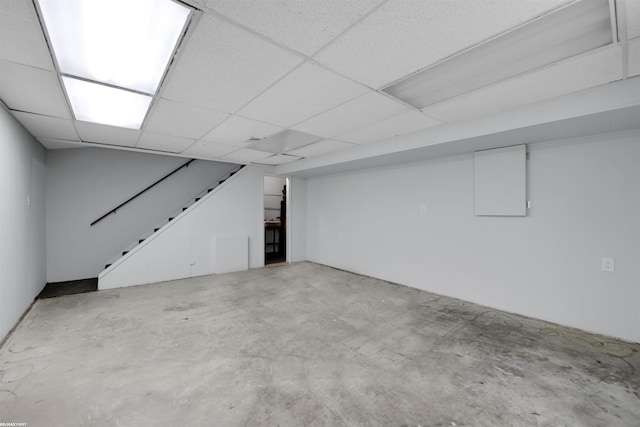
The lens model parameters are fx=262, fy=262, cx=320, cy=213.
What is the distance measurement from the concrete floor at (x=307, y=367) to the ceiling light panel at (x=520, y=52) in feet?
7.68

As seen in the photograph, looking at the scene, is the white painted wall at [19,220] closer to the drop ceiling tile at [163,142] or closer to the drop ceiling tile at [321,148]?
the drop ceiling tile at [163,142]

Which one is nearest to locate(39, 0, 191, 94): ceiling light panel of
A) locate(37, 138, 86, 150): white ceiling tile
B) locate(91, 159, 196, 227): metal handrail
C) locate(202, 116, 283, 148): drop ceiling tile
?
locate(202, 116, 283, 148): drop ceiling tile

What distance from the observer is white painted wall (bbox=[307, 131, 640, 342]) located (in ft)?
8.63

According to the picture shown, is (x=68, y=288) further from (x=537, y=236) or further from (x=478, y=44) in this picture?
(x=537, y=236)

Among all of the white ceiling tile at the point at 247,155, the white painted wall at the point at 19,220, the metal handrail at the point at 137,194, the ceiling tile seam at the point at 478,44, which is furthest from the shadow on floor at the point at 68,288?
the ceiling tile seam at the point at 478,44

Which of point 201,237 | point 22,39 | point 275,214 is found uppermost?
point 22,39

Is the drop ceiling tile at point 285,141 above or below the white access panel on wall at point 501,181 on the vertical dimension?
above

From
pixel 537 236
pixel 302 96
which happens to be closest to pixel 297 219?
pixel 302 96

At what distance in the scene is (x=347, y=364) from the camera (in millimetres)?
2191

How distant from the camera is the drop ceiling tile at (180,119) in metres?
2.66

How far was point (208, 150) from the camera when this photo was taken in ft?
14.5

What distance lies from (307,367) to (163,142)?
145 inches

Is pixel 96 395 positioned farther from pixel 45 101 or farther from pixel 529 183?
pixel 529 183

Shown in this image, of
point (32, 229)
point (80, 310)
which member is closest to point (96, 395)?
point (80, 310)
